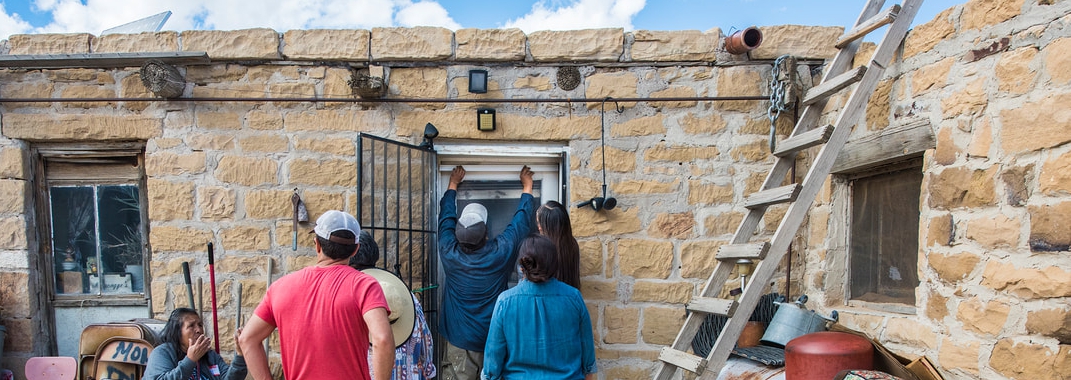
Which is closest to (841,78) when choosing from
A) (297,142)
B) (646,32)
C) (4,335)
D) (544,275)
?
(646,32)

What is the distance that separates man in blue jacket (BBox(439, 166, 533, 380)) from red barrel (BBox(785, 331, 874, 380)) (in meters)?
1.46

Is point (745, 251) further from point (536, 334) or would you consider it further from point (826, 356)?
point (536, 334)

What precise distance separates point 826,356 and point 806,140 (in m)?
0.97

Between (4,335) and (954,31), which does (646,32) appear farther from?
(4,335)

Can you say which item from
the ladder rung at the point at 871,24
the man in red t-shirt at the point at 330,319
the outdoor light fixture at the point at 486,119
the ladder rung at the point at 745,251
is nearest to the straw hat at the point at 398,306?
the man in red t-shirt at the point at 330,319

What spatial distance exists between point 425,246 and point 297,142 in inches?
37.2

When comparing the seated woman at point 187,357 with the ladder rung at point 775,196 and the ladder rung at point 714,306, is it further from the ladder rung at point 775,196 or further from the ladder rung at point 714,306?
Result: the ladder rung at point 775,196

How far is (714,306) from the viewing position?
292 centimetres

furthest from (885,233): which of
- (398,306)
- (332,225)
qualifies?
(332,225)

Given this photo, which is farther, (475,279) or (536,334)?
(475,279)

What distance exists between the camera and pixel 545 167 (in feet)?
13.0

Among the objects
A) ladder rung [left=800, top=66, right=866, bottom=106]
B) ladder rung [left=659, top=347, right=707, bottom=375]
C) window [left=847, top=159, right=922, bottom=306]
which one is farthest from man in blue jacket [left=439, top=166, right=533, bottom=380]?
window [left=847, top=159, right=922, bottom=306]

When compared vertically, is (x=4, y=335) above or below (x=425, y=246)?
below

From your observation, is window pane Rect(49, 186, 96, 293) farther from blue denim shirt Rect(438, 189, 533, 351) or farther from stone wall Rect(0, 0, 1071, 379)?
blue denim shirt Rect(438, 189, 533, 351)
